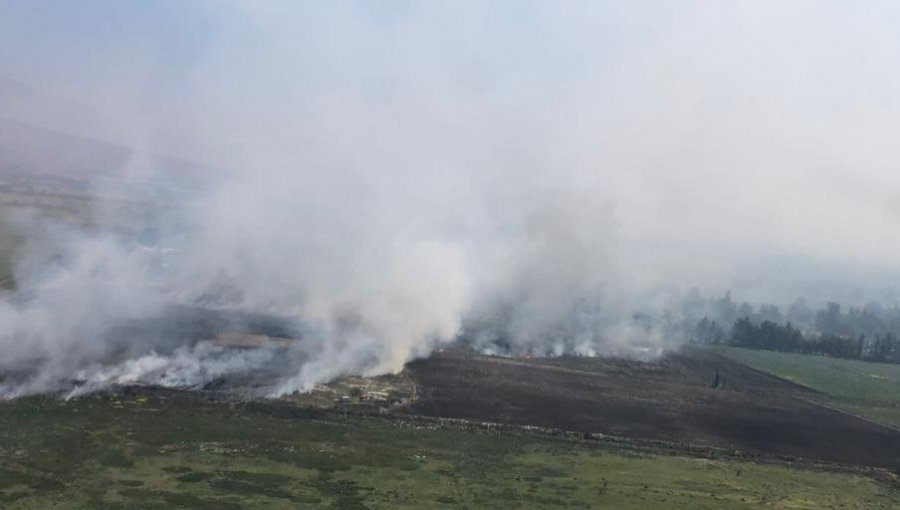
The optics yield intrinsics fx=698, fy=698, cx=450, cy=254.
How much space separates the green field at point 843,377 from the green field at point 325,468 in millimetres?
39827

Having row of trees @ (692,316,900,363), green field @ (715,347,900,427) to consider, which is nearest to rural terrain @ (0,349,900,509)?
green field @ (715,347,900,427)

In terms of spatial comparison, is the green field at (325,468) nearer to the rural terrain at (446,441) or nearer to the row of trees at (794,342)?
the rural terrain at (446,441)

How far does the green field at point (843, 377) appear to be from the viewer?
309 ft

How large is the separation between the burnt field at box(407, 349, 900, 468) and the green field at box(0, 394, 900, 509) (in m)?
6.43

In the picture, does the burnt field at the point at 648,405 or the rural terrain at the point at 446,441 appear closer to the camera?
the rural terrain at the point at 446,441

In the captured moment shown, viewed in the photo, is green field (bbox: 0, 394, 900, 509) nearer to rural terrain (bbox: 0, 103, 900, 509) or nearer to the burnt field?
rural terrain (bbox: 0, 103, 900, 509)

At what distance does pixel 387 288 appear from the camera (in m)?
97.8

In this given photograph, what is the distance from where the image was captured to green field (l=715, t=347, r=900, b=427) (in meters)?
94.2

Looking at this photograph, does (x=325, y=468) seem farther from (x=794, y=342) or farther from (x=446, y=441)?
(x=794, y=342)

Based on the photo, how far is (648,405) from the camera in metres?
77.4

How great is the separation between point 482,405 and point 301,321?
37.3 meters

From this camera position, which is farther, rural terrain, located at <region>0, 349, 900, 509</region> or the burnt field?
the burnt field

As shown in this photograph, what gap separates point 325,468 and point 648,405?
42.4 m

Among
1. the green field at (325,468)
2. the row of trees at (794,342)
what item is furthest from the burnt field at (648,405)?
the row of trees at (794,342)
